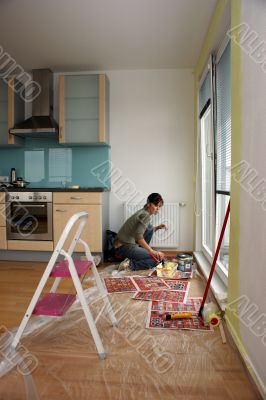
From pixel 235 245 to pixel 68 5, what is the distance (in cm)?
248

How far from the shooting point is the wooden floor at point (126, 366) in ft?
4.54

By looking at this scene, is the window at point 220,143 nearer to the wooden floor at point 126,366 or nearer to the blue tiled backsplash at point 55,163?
the wooden floor at point 126,366

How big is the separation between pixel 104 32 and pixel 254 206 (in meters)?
2.60

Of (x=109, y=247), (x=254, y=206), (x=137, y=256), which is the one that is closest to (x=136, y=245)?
(x=137, y=256)

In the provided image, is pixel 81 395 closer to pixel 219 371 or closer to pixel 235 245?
pixel 219 371

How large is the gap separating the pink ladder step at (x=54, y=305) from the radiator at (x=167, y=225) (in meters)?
2.31

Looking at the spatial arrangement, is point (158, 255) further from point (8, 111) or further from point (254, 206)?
point (8, 111)

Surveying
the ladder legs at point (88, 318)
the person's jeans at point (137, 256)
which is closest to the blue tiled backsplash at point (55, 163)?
the person's jeans at point (137, 256)

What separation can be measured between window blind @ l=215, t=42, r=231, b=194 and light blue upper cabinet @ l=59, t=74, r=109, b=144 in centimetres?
156

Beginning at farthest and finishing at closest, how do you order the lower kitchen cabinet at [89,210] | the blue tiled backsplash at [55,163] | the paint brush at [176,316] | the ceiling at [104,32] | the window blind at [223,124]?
1. the blue tiled backsplash at [55,163]
2. the lower kitchen cabinet at [89,210]
3. the ceiling at [104,32]
4. the window blind at [223,124]
5. the paint brush at [176,316]

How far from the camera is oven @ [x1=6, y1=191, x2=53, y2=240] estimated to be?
12.1 feet

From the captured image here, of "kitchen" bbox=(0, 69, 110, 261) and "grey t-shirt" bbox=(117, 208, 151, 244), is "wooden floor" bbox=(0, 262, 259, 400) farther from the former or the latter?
"kitchen" bbox=(0, 69, 110, 261)

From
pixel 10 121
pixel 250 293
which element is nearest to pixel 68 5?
pixel 10 121

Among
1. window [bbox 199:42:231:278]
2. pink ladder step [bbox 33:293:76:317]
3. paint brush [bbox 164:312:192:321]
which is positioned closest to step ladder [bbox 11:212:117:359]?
pink ladder step [bbox 33:293:76:317]
